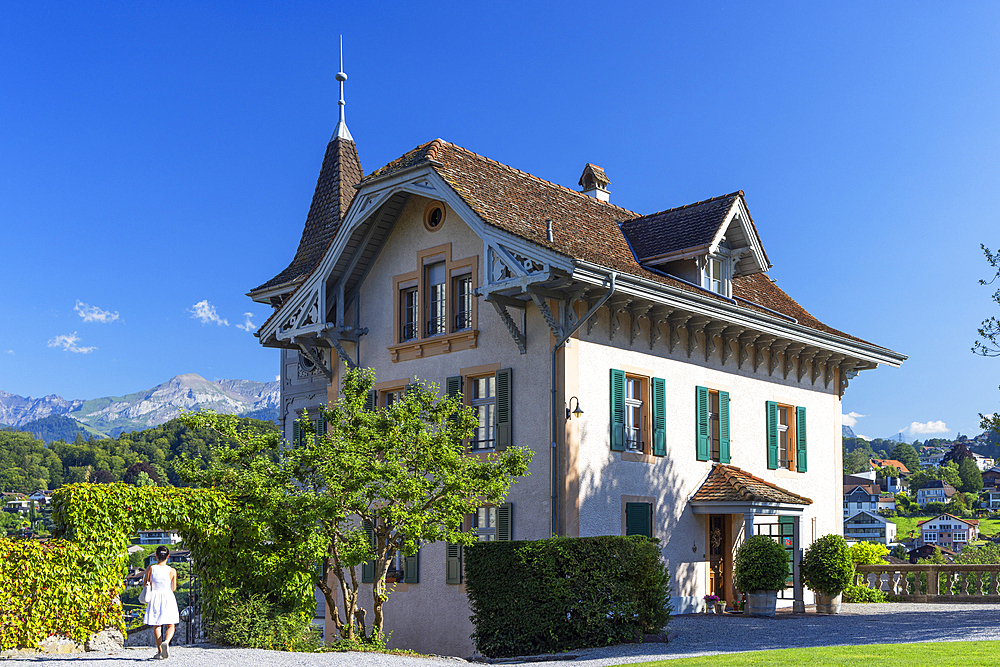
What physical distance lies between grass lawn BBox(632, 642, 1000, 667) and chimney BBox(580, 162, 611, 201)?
15.5 m

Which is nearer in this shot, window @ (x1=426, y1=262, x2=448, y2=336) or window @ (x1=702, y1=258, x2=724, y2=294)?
window @ (x1=426, y1=262, x2=448, y2=336)

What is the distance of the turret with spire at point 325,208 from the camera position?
30.2 metres

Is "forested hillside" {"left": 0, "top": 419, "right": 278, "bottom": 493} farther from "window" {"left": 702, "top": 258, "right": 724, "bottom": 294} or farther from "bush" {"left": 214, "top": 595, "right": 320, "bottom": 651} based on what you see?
"bush" {"left": 214, "top": 595, "right": 320, "bottom": 651}

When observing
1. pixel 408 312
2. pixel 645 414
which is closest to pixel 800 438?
pixel 645 414

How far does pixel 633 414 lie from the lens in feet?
75.9

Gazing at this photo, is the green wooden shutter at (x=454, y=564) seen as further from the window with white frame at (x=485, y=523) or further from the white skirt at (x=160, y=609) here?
the white skirt at (x=160, y=609)

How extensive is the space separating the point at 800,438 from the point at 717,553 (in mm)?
4531

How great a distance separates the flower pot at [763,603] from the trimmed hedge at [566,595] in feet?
15.4

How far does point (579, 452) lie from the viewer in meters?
21.4

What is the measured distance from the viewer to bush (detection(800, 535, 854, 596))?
2280 cm

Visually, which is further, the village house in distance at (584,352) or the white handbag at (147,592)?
the village house in distance at (584,352)

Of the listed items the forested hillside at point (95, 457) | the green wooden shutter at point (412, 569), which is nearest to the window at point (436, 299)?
the green wooden shutter at point (412, 569)

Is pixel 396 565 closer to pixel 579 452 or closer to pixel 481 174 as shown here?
pixel 579 452

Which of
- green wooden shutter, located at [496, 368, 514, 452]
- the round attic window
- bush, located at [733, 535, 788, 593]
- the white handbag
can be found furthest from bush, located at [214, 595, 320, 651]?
the round attic window
